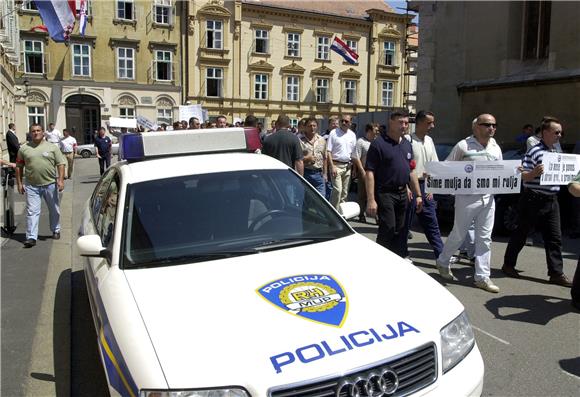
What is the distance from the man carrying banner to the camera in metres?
5.75

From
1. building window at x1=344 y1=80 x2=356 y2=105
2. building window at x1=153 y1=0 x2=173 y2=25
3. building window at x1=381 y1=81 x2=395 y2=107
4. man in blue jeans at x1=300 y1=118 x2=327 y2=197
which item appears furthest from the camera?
building window at x1=381 y1=81 x2=395 y2=107

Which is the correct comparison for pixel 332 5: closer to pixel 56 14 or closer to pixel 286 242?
pixel 56 14

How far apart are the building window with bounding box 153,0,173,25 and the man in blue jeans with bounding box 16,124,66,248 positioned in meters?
34.4

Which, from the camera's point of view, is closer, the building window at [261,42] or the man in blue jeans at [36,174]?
the man in blue jeans at [36,174]

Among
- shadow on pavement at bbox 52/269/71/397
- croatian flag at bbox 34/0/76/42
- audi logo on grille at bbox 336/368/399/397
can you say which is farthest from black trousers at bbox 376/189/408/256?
croatian flag at bbox 34/0/76/42

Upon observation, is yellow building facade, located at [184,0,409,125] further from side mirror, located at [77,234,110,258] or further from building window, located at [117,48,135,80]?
side mirror, located at [77,234,110,258]

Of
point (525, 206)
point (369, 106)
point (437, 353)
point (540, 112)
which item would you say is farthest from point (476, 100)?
→ point (369, 106)

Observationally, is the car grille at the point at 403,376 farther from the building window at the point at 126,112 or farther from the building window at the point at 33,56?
the building window at the point at 33,56

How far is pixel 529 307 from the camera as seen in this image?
5.25 meters

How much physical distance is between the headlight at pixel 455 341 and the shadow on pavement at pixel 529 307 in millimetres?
2382

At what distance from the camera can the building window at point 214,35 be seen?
134 feet

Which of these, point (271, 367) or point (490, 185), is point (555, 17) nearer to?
point (490, 185)


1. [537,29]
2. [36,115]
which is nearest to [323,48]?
[36,115]

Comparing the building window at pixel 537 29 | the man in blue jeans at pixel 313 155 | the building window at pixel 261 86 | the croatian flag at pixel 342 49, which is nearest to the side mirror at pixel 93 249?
the man in blue jeans at pixel 313 155
